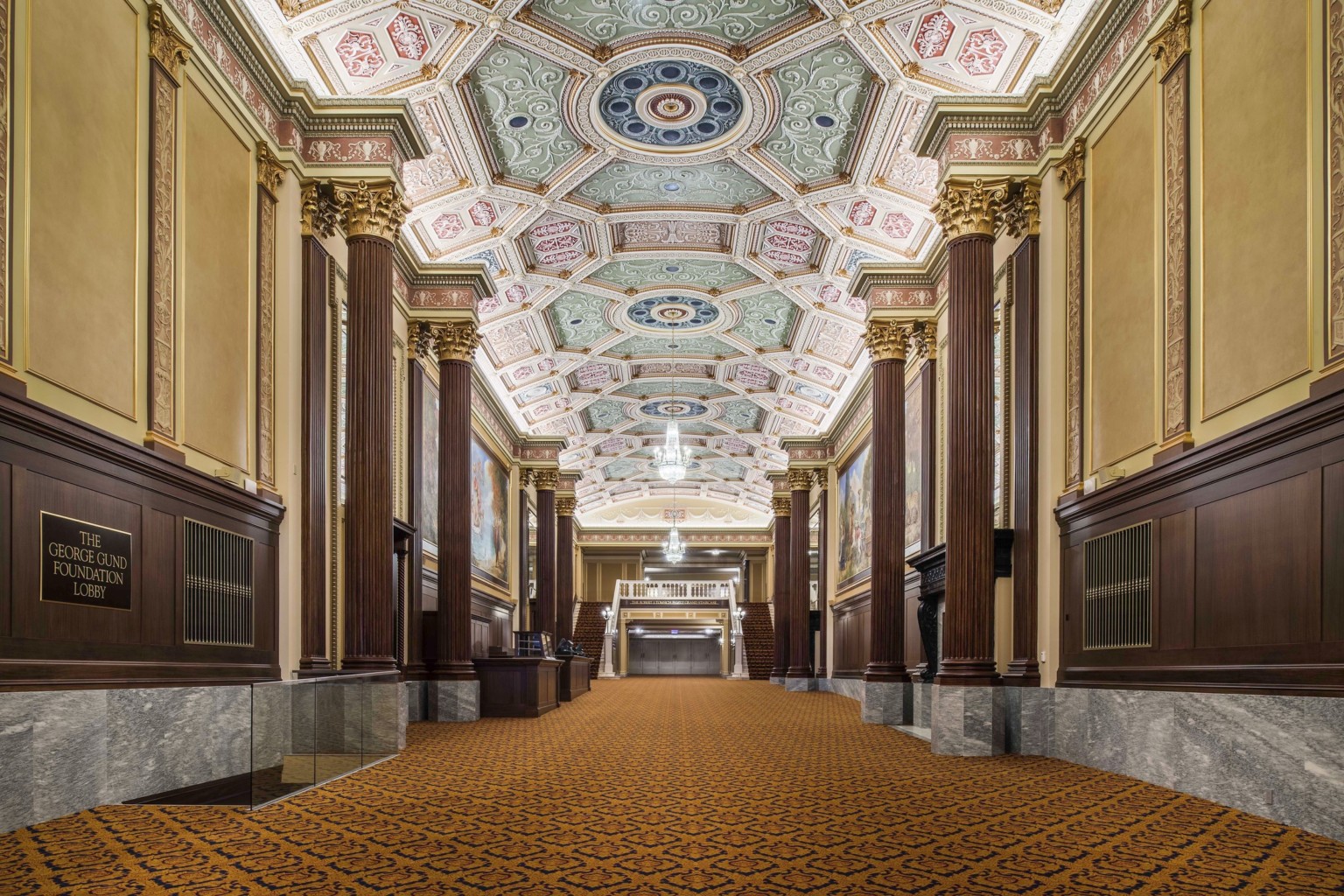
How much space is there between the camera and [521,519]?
27188mm

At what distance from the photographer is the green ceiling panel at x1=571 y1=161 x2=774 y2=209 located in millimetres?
14859

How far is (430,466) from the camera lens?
1711 cm

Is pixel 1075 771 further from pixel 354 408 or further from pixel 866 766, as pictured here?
pixel 354 408

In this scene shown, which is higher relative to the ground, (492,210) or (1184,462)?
(492,210)

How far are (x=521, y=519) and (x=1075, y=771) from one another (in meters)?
20.4

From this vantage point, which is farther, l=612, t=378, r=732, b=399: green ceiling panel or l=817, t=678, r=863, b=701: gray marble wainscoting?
l=612, t=378, r=732, b=399: green ceiling panel

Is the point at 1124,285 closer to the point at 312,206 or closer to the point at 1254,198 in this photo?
the point at 1254,198

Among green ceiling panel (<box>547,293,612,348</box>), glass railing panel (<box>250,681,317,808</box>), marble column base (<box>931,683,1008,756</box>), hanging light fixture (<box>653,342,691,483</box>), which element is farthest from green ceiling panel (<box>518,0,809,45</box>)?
hanging light fixture (<box>653,342,691,483</box>)

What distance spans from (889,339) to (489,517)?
11.3 meters

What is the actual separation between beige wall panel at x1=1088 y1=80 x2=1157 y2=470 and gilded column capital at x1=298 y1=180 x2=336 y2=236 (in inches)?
284

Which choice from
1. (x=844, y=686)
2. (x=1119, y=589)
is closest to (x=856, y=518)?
(x=844, y=686)

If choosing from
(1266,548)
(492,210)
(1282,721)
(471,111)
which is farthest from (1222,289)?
(492,210)

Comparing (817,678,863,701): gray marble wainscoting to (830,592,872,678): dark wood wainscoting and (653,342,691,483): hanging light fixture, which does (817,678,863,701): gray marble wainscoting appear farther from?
(653,342,691,483): hanging light fixture

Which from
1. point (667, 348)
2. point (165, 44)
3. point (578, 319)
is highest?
point (578, 319)
